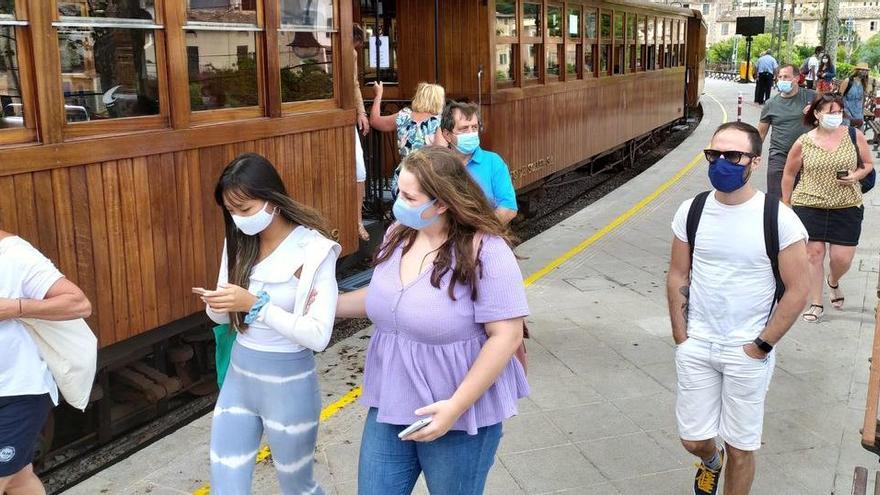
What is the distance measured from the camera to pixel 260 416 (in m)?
3.11

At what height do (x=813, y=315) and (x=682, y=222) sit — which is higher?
(x=682, y=222)

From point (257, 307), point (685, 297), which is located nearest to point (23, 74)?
point (257, 307)

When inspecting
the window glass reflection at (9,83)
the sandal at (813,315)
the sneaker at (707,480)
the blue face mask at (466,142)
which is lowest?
the sandal at (813,315)

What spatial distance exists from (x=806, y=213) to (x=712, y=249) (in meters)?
3.42

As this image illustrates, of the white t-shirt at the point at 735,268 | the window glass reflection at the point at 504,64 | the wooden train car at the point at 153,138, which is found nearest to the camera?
the white t-shirt at the point at 735,268

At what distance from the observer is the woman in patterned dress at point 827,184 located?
616cm

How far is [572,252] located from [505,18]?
2.48 metres

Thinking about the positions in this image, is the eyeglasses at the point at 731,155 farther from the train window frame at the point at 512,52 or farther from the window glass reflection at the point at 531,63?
the window glass reflection at the point at 531,63

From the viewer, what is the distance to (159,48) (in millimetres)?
4641

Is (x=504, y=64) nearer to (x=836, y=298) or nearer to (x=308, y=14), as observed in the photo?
(x=308, y=14)

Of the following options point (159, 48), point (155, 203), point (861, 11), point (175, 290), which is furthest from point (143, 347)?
point (861, 11)

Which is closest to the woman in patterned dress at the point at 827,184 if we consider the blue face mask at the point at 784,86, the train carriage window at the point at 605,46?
the blue face mask at the point at 784,86

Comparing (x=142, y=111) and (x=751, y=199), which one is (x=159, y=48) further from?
(x=751, y=199)

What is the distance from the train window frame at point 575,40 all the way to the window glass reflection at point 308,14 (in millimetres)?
5466
